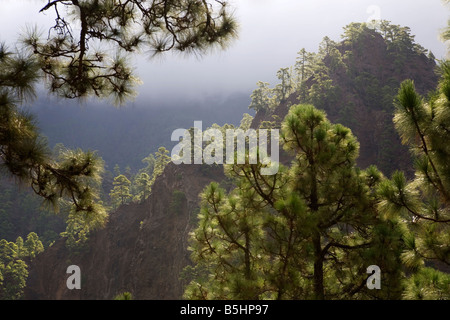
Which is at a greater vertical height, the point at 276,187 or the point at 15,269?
the point at 276,187

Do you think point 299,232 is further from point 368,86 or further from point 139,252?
point 368,86

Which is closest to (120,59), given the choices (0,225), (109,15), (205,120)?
(109,15)

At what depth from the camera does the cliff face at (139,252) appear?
26438mm

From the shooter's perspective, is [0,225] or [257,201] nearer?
[257,201]

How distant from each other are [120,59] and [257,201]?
2638 millimetres

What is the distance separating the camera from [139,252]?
29.0 meters

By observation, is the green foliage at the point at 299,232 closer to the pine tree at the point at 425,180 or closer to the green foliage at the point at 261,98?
the pine tree at the point at 425,180

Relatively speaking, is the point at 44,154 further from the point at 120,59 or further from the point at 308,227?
the point at 308,227

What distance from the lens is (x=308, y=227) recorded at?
3.79 metres

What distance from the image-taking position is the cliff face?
86.7 feet

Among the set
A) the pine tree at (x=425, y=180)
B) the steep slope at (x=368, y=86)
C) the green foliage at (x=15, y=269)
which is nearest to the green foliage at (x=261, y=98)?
the steep slope at (x=368, y=86)

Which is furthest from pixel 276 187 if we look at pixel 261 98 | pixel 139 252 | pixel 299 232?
pixel 261 98

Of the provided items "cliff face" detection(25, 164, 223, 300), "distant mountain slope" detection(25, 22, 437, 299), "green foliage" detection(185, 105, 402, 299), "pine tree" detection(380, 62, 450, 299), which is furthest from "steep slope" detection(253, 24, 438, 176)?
"pine tree" detection(380, 62, 450, 299)
